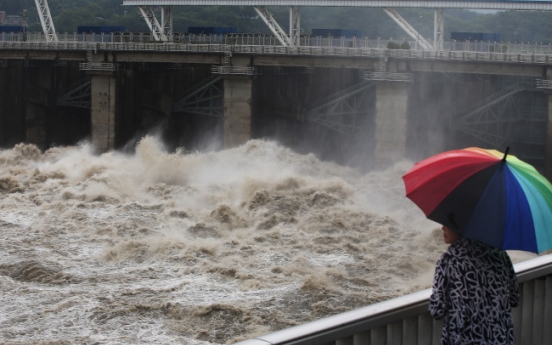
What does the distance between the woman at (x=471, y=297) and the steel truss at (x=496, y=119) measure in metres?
34.0

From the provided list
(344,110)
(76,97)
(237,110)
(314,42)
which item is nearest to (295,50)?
(314,42)

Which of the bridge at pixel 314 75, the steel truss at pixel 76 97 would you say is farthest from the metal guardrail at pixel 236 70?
the steel truss at pixel 76 97

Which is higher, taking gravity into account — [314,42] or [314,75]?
[314,42]

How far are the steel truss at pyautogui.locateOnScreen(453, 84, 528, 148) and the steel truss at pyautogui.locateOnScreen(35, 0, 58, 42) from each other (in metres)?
20.5

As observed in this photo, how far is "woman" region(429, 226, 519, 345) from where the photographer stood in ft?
17.4

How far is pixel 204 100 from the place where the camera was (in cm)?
4119

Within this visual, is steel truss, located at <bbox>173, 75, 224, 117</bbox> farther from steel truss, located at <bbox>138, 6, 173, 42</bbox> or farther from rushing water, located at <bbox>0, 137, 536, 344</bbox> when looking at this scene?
rushing water, located at <bbox>0, 137, 536, 344</bbox>

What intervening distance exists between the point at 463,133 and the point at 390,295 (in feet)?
69.9

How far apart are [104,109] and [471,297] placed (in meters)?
35.1

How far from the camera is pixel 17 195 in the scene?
29.1 metres

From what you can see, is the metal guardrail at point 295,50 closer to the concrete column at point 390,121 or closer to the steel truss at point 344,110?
the concrete column at point 390,121

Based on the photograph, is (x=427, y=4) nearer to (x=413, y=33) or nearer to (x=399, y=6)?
(x=413, y=33)

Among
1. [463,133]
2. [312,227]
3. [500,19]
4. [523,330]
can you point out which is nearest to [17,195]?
[312,227]

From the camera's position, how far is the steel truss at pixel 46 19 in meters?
42.9
